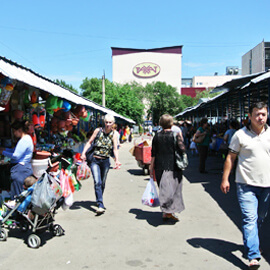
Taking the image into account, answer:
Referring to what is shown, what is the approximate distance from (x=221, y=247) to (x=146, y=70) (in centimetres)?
8735

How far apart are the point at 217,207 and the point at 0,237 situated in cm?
387

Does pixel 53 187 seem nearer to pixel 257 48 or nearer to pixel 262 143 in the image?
pixel 262 143

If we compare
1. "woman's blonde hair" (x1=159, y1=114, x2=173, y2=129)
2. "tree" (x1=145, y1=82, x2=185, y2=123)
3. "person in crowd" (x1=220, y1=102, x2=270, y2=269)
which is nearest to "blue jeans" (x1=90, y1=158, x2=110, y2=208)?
"woman's blonde hair" (x1=159, y1=114, x2=173, y2=129)

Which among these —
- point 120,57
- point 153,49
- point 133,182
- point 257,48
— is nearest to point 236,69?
point 153,49

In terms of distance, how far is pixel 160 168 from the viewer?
5.23m

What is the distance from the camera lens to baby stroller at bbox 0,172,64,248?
421 centimetres

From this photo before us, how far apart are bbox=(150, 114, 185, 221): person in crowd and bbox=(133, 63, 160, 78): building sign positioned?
277ft

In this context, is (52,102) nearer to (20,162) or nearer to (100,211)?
(20,162)

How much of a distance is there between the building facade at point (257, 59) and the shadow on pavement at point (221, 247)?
44.6 meters

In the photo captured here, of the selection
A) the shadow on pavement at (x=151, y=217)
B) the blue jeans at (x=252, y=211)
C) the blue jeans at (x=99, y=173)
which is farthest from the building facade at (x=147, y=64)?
the blue jeans at (x=252, y=211)

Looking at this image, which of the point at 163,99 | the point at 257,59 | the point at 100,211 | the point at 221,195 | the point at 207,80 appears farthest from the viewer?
the point at 207,80

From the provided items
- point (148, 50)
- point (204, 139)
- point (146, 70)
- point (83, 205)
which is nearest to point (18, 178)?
point (83, 205)

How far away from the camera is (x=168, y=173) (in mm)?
5152

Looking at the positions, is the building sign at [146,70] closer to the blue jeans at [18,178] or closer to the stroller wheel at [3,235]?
the blue jeans at [18,178]
